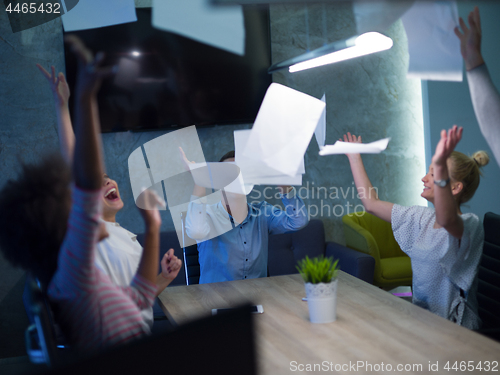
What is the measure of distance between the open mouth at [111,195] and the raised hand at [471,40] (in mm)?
950

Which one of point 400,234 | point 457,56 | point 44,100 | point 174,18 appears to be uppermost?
point 174,18

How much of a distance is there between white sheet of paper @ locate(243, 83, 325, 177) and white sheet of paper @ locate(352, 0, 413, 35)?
1.10 feet

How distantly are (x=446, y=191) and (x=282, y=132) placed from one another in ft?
1.68

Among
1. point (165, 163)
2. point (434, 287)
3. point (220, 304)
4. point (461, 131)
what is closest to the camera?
point (461, 131)

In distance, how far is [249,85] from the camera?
Answer: 8.54ft

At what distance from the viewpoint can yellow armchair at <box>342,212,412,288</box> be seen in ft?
9.39

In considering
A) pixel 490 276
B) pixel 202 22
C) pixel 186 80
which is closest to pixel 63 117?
pixel 490 276

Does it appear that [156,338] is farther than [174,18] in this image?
No

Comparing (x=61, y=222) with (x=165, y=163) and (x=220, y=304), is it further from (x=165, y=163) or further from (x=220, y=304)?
(x=220, y=304)

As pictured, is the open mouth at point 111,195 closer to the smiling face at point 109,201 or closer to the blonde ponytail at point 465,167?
the smiling face at point 109,201

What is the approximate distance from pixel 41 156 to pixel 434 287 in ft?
4.42

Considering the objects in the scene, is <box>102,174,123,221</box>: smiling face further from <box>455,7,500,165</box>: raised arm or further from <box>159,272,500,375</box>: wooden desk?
<box>455,7,500,165</box>: raised arm

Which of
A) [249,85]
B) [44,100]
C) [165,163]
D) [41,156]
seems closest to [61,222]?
[41,156]

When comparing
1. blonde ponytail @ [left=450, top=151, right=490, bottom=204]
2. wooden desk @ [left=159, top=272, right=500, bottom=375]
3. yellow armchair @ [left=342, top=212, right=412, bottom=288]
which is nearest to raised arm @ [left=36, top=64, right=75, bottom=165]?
wooden desk @ [left=159, top=272, right=500, bottom=375]
